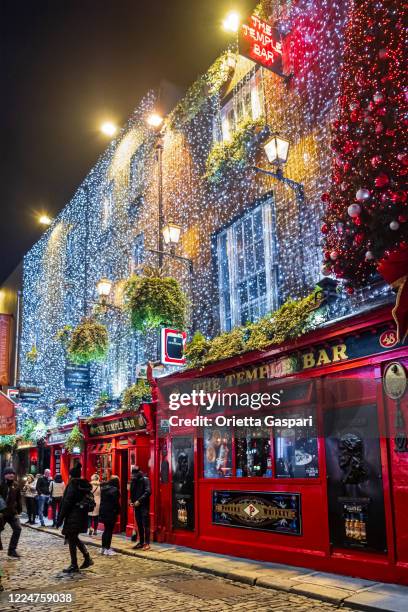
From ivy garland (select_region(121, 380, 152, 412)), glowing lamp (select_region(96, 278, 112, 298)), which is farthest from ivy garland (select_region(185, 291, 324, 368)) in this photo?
glowing lamp (select_region(96, 278, 112, 298))

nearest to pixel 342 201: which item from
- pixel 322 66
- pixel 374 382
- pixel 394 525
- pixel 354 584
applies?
pixel 374 382

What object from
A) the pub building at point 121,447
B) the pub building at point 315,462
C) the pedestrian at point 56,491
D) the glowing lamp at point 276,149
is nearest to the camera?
the pub building at point 315,462

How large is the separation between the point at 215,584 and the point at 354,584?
2.26 m

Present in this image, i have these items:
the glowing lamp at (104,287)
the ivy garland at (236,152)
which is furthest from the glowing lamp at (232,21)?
the glowing lamp at (104,287)

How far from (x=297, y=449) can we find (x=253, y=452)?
1385mm

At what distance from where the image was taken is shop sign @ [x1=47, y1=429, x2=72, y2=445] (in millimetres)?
23366

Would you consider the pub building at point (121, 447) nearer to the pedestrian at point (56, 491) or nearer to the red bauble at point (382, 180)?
the pedestrian at point (56, 491)

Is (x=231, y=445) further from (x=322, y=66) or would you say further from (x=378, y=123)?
(x=322, y=66)

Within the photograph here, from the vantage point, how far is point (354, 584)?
8562mm

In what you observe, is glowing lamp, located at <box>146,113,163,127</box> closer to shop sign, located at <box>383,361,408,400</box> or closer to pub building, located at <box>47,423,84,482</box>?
pub building, located at <box>47,423,84,482</box>

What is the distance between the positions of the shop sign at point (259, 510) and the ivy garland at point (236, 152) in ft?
25.5

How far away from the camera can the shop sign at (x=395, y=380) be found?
870cm

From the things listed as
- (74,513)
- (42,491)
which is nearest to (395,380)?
(74,513)

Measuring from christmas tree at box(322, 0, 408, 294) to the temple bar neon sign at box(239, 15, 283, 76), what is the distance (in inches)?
127
